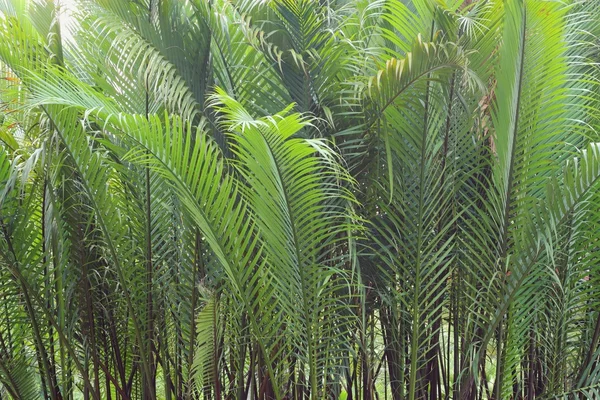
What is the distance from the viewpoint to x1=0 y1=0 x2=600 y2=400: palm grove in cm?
224

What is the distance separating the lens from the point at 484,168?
2781mm

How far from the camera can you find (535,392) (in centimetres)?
298

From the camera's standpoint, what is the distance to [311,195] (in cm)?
223

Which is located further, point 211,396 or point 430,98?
point 211,396

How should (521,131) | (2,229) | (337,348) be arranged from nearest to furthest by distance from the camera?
(521,131), (337,348), (2,229)

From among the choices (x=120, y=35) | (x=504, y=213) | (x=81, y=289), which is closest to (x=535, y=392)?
(x=504, y=213)

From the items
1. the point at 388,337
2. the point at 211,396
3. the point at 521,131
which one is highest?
the point at 521,131

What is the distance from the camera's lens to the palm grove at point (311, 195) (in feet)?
7.36

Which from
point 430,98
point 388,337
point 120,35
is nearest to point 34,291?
point 120,35

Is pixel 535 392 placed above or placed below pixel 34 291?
below

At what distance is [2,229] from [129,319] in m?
0.67

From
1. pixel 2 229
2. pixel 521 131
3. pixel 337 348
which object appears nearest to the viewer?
pixel 521 131

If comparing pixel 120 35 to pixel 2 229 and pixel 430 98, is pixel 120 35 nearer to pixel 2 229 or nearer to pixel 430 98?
pixel 2 229

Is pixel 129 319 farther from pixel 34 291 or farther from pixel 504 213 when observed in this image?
pixel 504 213
